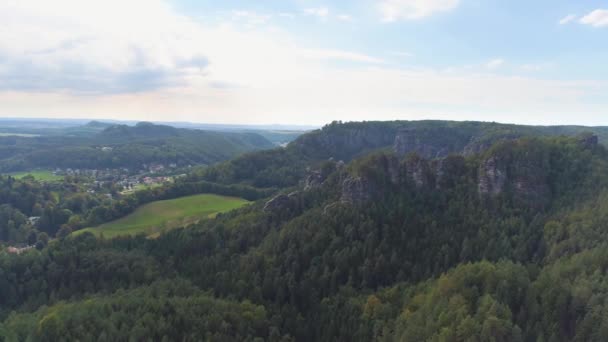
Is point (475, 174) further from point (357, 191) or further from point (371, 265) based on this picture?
Result: point (371, 265)

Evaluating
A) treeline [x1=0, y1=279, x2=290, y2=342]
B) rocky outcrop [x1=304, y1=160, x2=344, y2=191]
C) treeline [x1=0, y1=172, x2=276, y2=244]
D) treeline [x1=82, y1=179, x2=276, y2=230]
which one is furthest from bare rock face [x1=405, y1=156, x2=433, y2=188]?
treeline [x1=0, y1=172, x2=276, y2=244]

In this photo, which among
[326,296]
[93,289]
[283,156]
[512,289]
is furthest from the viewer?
[283,156]

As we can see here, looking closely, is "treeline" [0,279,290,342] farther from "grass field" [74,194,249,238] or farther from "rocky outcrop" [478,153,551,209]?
"rocky outcrop" [478,153,551,209]

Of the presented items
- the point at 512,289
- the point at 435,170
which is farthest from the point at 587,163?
the point at 512,289

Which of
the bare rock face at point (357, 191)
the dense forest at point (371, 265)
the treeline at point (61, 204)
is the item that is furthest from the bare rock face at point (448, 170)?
the treeline at point (61, 204)

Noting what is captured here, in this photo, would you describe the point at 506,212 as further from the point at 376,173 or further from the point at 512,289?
the point at 512,289

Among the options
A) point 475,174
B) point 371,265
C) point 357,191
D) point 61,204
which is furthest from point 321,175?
point 61,204

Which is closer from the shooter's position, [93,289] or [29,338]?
[29,338]
